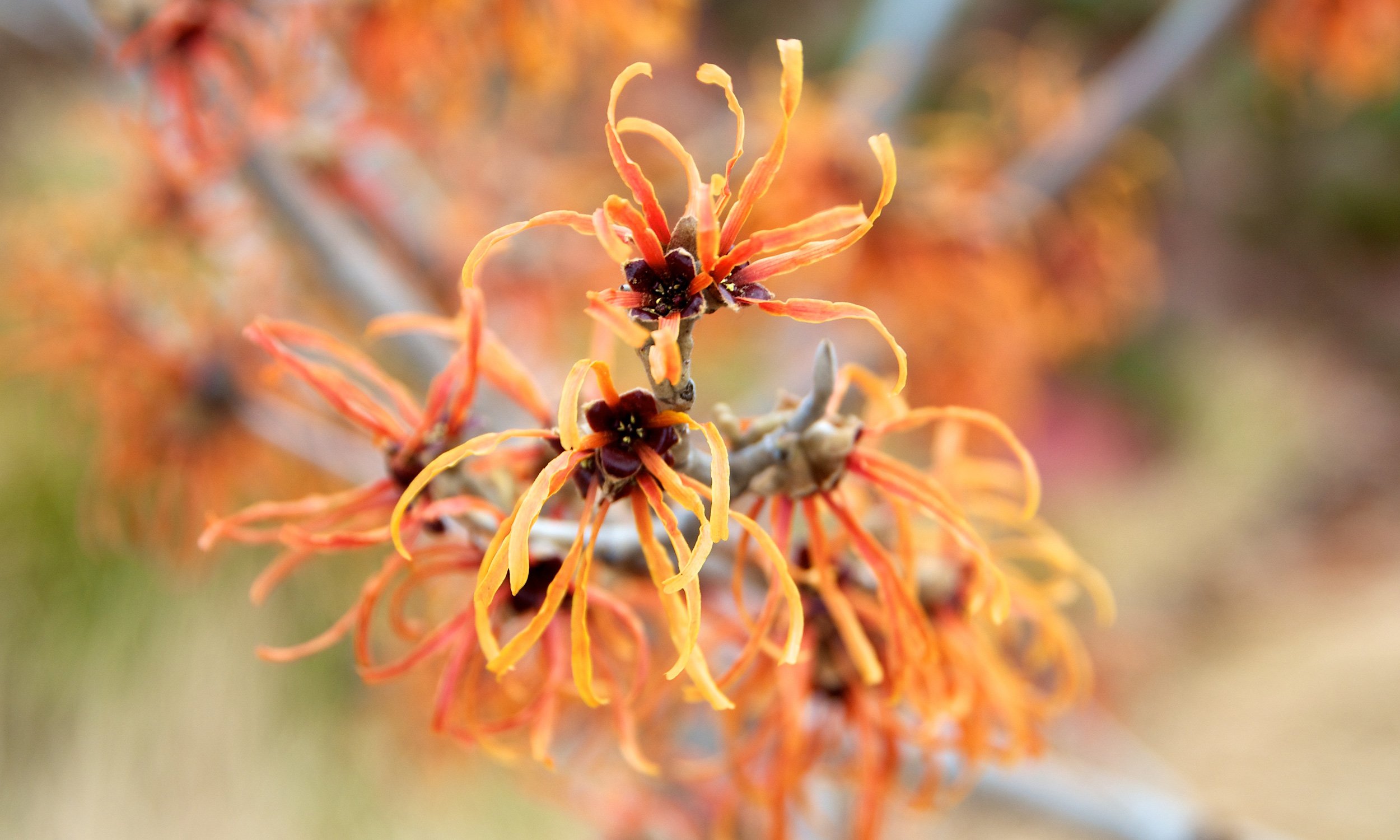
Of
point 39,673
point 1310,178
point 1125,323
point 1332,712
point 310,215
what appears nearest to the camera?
point 310,215

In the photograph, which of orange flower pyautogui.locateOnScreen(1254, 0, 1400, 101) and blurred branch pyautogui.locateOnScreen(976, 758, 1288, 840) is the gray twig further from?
orange flower pyautogui.locateOnScreen(1254, 0, 1400, 101)

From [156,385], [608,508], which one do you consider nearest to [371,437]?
[608,508]

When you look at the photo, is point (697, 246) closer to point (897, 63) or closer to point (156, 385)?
point (156, 385)

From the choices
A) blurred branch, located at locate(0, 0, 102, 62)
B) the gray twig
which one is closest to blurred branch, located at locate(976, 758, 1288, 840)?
the gray twig

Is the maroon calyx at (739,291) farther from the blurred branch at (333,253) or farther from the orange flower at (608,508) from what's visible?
the blurred branch at (333,253)

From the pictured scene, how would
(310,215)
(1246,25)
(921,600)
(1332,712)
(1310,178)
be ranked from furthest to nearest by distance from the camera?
1. (1310,178)
2. (1332,712)
3. (1246,25)
4. (310,215)
5. (921,600)

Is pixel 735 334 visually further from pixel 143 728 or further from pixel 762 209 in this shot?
pixel 143 728

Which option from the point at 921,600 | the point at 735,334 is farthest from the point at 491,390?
the point at 735,334

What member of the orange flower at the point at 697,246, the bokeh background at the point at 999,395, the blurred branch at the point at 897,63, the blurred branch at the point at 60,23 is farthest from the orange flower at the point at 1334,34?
the blurred branch at the point at 60,23
